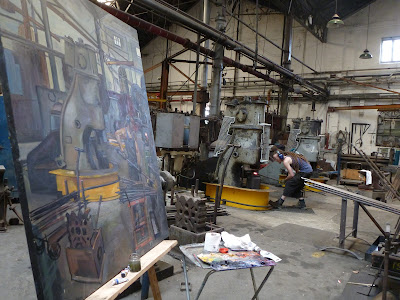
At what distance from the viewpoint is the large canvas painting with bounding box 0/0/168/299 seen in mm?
965

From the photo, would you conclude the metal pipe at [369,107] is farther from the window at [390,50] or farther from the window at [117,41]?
the window at [117,41]

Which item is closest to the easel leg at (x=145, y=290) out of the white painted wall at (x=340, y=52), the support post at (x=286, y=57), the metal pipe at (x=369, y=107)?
the white painted wall at (x=340, y=52)

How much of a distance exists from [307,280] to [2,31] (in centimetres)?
311

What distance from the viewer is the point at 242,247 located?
6.63ft

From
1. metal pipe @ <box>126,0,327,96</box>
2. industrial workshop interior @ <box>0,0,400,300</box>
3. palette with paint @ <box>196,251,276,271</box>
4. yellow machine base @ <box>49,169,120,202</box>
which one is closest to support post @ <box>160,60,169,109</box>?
industrial workshop interior @ <box>0,0,400,300</box>

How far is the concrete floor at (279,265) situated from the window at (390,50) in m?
8.93

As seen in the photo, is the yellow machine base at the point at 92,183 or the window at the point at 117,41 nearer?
the yellow machine base at the point at 92,183

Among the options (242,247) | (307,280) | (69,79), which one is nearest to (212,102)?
(307,280)

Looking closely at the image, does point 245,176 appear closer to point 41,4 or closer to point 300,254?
point 300,254

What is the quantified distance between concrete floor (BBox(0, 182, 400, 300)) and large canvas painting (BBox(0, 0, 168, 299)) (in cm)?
131

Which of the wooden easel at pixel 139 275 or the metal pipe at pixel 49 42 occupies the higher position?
the metal pipe at pixel 49 42

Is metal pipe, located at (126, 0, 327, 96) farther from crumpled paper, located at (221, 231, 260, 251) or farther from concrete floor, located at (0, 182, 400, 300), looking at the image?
crumpled paper, located at (221, 231, 260, 251)

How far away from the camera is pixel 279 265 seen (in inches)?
130

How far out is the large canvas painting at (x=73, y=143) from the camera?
38.0 inches
